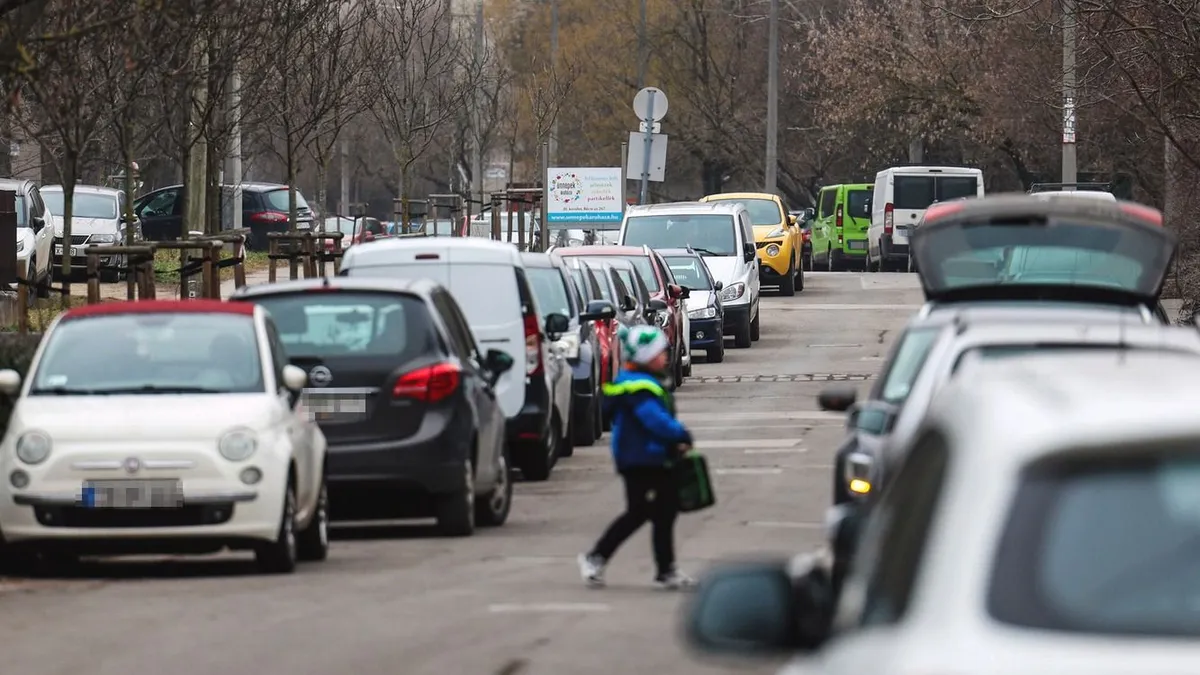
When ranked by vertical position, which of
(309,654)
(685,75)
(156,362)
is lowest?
(309,654)

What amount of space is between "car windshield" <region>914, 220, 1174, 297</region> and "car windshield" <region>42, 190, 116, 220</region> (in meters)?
27.0

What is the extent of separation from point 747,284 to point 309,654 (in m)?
24.1

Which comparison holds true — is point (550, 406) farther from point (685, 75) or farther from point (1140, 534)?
point (685, 75)

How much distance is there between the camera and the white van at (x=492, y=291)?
56.9 feet

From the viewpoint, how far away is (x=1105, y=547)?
12.2 feet

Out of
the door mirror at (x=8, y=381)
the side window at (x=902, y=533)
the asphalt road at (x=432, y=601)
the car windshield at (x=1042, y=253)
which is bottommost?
the asphalt road at (x=432, y=601)

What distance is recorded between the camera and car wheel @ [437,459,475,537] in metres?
14.4

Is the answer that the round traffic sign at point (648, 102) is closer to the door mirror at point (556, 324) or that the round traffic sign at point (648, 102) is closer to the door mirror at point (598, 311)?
the door mirror at point (598, 311)

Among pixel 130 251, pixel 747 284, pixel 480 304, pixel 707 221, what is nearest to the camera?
pixel 480 304

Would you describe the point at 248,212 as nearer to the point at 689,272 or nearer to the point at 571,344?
the point at 689,272

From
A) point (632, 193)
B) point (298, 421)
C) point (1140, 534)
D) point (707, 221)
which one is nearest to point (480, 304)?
point (298, 421)

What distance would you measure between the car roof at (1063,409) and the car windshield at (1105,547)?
0.11 feet

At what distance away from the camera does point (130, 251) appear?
77.8 ft

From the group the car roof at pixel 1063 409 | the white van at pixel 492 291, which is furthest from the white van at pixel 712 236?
the car roof at pixel 1063 409
